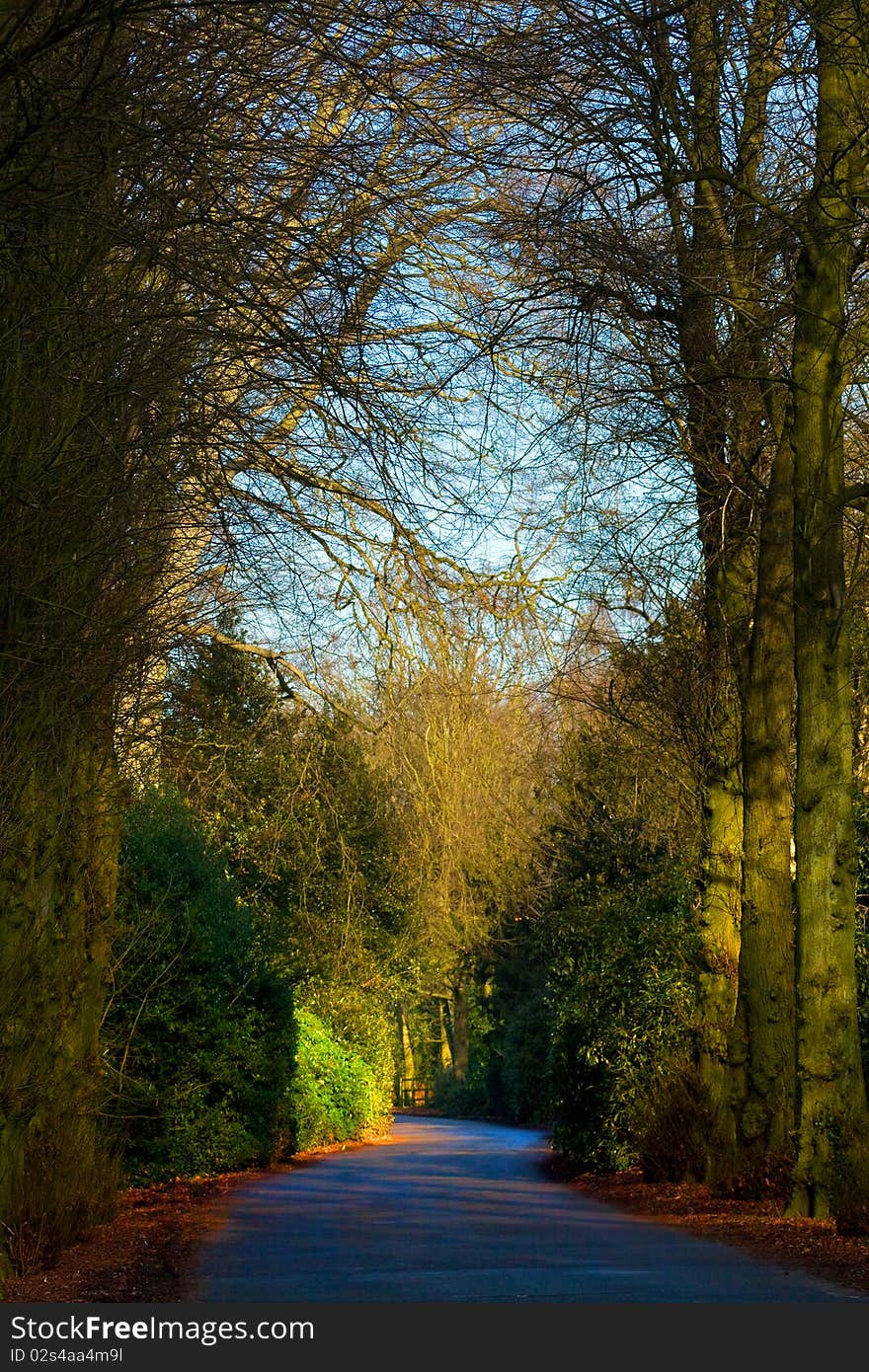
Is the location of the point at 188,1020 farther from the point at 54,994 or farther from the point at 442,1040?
the point at 442,1040

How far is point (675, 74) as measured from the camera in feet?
38.0

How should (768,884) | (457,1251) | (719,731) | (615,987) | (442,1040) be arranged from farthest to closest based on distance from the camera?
(442,1040) < (615,987) < (719,731) < (768,884) < (457,1251)

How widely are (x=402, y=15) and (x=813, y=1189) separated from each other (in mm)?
8594

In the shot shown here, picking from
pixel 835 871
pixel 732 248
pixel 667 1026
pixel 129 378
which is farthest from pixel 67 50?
pixel 667 1026

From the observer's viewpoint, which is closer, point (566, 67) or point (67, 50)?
point (67, 50)

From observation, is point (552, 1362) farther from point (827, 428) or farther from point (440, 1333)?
point (827, 428)

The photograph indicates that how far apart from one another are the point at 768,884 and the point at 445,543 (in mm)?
4202

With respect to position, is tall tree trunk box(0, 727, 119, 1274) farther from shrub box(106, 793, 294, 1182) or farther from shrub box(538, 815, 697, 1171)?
shrub box(538, 815, 697, 1171)

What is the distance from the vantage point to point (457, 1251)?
10.9 metres

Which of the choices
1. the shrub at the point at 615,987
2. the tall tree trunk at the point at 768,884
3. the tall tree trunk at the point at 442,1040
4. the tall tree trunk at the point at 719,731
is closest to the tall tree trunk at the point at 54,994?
the tall tree trunk at the point at 768,884

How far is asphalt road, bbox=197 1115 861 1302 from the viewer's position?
8.74 metres

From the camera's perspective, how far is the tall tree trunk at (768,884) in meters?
13.8

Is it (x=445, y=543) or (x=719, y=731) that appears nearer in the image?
(x=445, y=543)

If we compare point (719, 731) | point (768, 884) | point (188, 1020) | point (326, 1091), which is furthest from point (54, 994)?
point (326, 1091)
